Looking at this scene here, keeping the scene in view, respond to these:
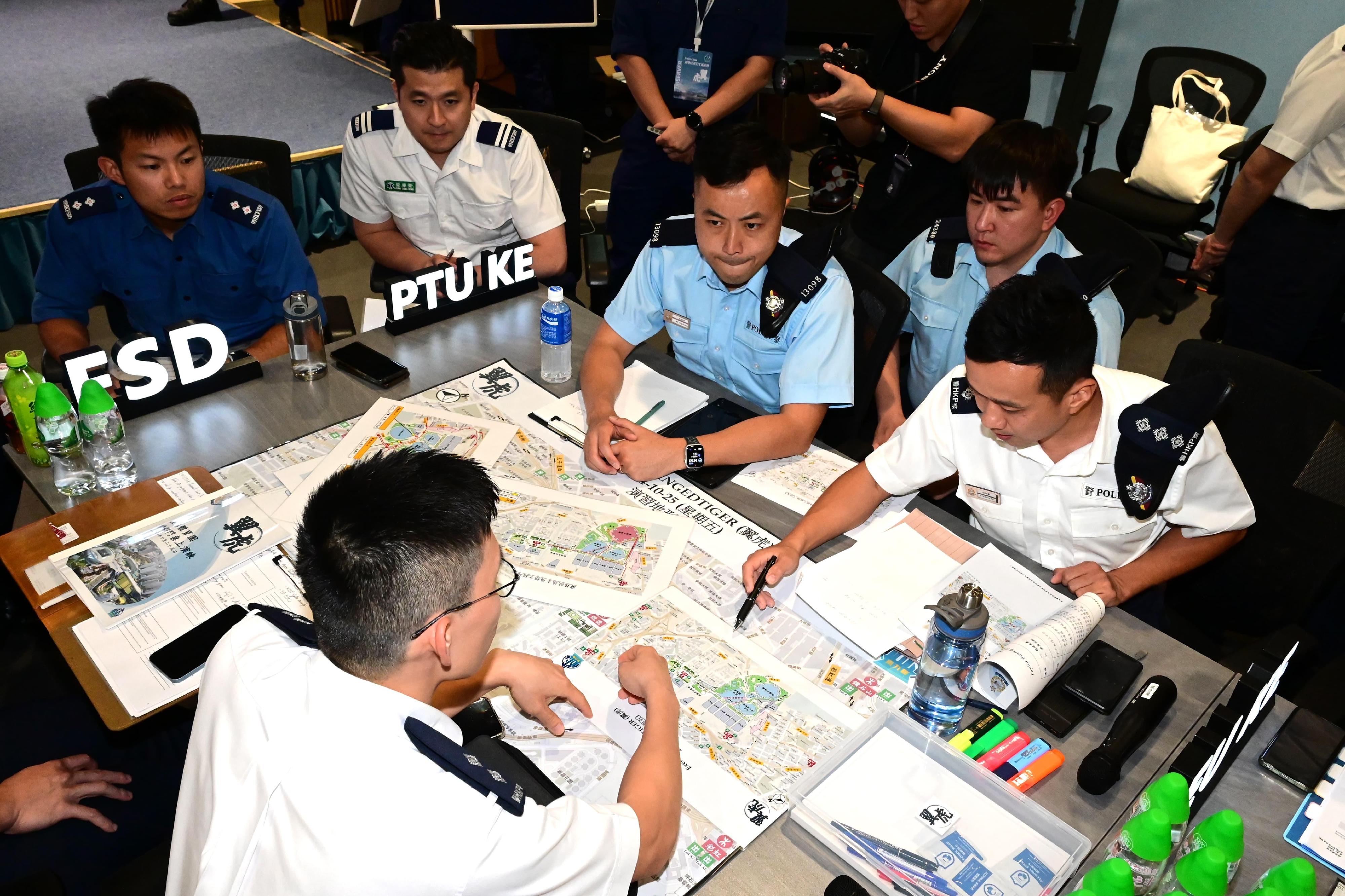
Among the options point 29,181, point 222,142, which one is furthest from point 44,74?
point 222,142

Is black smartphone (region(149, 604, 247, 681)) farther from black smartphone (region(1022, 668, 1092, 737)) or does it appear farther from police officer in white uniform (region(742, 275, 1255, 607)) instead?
black smartphone (region(1022, 668, 1092, 737))

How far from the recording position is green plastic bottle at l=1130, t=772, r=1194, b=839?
1066 millimetres

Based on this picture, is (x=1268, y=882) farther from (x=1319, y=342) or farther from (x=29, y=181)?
(x=29, y=181)

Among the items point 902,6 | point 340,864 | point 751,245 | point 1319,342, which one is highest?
point 902,6

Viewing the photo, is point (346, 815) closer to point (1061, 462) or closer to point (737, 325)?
point (1061, 462)

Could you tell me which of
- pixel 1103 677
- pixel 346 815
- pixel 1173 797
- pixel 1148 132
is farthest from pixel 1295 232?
pixel 346 815

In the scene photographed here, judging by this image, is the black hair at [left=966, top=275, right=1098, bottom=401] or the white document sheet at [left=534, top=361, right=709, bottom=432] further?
the white document sheet at [left=534, top=361, right=709, bottom=432]

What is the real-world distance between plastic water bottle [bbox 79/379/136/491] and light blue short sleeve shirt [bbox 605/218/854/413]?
1061mm

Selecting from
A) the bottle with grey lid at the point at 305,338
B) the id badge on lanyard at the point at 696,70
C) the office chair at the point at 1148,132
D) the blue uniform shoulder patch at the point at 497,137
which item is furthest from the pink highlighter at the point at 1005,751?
the office chair at the point at 1148,132

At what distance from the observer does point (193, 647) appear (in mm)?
1447

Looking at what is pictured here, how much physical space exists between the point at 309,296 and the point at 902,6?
188 cm

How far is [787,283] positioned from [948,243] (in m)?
0.57

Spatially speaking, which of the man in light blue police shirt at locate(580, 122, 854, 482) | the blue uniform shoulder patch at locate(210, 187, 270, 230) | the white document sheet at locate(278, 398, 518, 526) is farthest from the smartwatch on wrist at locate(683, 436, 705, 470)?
the blue uniform shoulder patch at locate(210, 187, 270, 230)

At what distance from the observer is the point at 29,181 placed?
3814 mm
